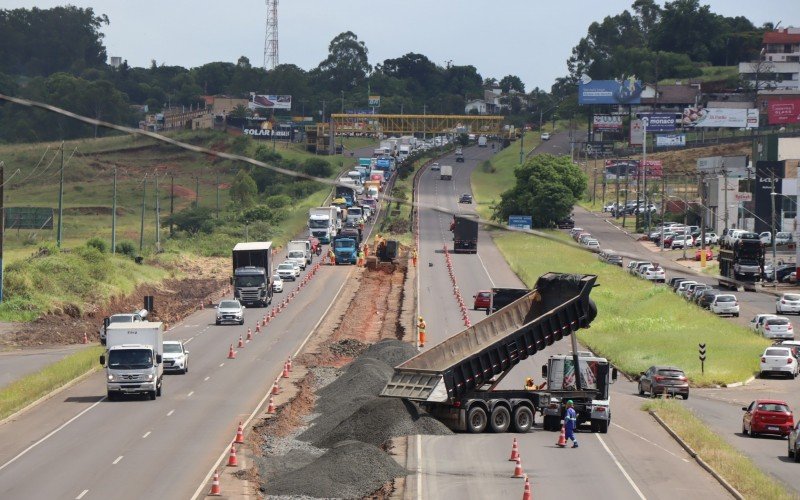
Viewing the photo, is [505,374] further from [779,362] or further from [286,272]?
[286,272]

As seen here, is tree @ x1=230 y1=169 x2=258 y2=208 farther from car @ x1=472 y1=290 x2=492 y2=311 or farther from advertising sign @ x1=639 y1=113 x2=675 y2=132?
car @ x1=472 y1=290 x2=492 y2=311

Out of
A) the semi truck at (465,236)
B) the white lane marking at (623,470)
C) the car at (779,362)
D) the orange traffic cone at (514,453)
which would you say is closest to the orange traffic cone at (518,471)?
the orange traffic cone at (514,453)

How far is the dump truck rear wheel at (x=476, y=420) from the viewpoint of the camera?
36.8 meters

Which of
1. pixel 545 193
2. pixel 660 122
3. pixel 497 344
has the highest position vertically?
pixel 660 122

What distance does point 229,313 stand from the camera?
6950 centimetres

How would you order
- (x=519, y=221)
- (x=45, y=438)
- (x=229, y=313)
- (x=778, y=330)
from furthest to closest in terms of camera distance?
(x=519, y=221) < (x=229, y=313) < (x=778, y=330) < (x=45, y=438)

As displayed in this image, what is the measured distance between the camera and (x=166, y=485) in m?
29.4

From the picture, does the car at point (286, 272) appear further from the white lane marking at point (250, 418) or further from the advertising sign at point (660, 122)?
the advertising sign at point (660, 122)

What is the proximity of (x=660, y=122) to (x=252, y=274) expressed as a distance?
419 feet

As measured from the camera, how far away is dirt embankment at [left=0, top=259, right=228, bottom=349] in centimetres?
6675

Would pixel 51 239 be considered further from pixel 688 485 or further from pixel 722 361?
pixel 688 485

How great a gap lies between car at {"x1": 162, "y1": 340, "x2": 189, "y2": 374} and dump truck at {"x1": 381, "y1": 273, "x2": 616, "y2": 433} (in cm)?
1469

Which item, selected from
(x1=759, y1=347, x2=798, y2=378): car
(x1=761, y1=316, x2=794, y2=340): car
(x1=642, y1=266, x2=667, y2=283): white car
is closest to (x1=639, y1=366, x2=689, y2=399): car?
(x1=759, y1=347, x2=798, y2=378): car

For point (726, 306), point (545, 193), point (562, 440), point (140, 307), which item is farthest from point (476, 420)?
point (545, 193)
